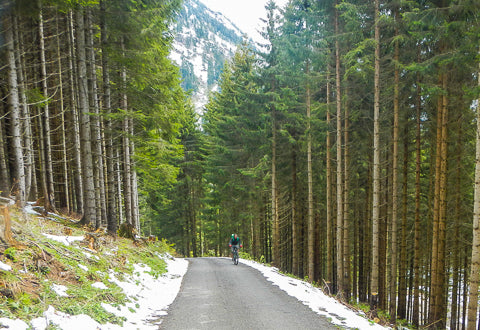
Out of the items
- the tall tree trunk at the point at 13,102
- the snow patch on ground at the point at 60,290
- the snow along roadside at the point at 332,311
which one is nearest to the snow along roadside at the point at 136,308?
the snow patch on ground at the point at 60,290

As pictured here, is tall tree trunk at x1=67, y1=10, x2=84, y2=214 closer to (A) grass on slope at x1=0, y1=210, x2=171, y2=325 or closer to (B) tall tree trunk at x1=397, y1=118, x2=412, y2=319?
(A) grass on slope at x1=0, y1=210, x2=171, y2=325

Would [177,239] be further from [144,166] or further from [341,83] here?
[341,83]

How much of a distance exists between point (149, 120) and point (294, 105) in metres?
8.42

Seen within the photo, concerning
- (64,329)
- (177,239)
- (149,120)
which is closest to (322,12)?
(149,120)

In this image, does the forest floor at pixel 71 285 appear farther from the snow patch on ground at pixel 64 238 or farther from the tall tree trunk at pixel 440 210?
the tall tree trunk at pixel 440 210

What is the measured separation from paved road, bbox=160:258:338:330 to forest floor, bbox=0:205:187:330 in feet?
1.77

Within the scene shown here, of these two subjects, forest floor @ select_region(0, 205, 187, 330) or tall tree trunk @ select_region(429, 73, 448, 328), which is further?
tall tree trunk @ select_region(429, 73, 448, 328)

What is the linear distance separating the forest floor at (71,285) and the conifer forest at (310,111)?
6.18 ft

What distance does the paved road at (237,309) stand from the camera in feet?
19.3

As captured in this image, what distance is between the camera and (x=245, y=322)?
599cm

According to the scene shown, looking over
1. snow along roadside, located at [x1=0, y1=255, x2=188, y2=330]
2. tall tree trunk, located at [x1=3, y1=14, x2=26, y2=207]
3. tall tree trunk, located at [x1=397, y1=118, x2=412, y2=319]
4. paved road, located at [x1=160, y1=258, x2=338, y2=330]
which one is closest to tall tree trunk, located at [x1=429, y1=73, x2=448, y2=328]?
tall tree trunk, located at [x1=397, y1=118, x2=412, y2=319]

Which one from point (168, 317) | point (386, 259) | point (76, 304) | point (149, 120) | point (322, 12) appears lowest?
point (386, 259)

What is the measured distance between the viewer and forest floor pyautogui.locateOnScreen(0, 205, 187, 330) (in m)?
4.14

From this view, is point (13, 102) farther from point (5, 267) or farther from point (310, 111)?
point (310, 111)
